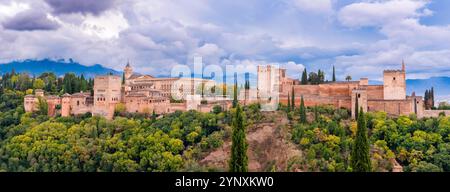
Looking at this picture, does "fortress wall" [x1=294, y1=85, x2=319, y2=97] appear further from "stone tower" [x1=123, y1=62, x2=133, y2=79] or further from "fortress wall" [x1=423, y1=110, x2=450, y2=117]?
"stone tower" [x1=123, y1=62, x2=133, y2=79]

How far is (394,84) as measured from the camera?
81.1 feet

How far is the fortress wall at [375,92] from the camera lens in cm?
2514

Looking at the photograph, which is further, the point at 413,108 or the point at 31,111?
the point at 31,111

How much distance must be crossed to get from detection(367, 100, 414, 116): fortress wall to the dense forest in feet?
2.24

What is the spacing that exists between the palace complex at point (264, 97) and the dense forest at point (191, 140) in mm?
812

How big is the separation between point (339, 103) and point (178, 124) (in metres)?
8.74

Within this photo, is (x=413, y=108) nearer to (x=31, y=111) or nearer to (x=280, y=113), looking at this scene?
(x=280, y=113)

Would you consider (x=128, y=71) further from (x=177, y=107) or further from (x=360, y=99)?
(x=360, y=99)

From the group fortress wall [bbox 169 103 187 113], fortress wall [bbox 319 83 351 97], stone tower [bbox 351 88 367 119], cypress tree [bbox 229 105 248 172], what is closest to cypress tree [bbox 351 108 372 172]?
cypress tree [bbox 229 105 248 172]

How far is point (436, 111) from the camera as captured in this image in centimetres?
2417

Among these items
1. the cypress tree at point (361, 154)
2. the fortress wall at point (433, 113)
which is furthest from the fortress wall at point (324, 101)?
the cypress tree at point (361, 154)

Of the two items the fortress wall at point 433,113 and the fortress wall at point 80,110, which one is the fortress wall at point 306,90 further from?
the fortress wall at point 80,110
